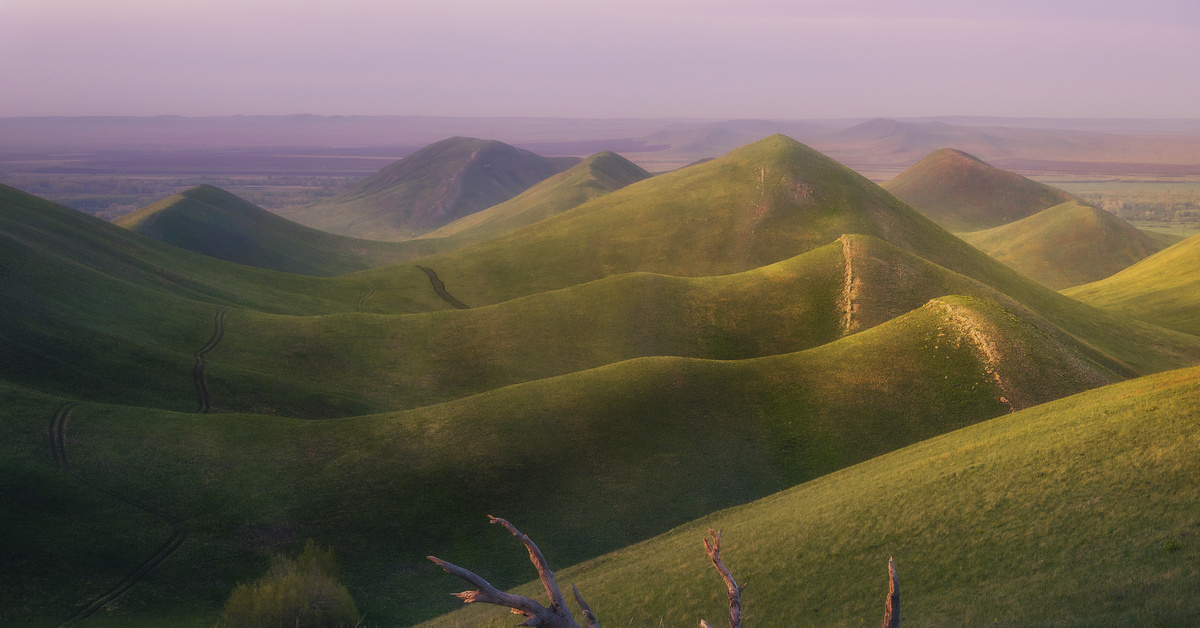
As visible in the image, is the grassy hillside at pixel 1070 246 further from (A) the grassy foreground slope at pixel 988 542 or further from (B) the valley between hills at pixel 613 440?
(A) the grassy foreground slope at pixel 988 542

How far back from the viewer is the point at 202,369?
199ft

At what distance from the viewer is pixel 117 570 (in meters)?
35.5

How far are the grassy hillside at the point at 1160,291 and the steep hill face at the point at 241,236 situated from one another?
158 meters

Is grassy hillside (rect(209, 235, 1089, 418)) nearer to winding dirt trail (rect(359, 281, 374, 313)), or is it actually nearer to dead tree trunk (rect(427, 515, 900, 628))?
winding dirt trail (rect(359, 281, 374, 313))

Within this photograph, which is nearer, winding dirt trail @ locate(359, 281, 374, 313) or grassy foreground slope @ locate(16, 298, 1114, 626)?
grassy foreground slope @ locate(16, 298, 1114, 626)

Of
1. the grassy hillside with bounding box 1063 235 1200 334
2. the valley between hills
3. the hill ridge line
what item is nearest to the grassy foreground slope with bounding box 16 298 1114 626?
the valley between hills

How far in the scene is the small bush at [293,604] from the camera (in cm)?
2739

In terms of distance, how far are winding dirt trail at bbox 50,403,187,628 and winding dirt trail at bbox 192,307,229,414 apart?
10.0 m

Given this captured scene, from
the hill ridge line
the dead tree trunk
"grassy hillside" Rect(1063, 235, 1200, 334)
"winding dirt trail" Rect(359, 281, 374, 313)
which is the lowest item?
"grassy hillside" Rect(1063, 235, 1200, 334)

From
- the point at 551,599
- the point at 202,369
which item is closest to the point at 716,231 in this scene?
the point at 202,369

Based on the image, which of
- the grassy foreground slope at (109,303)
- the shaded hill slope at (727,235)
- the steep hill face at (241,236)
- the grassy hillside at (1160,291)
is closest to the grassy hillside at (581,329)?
the grassy foreground slope at (109,303)

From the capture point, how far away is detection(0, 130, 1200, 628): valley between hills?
22.3m

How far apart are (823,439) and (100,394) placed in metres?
54.1

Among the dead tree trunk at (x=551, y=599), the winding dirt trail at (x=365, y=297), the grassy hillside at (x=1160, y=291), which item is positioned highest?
the dead tree trunk at (x=551, y=599)
